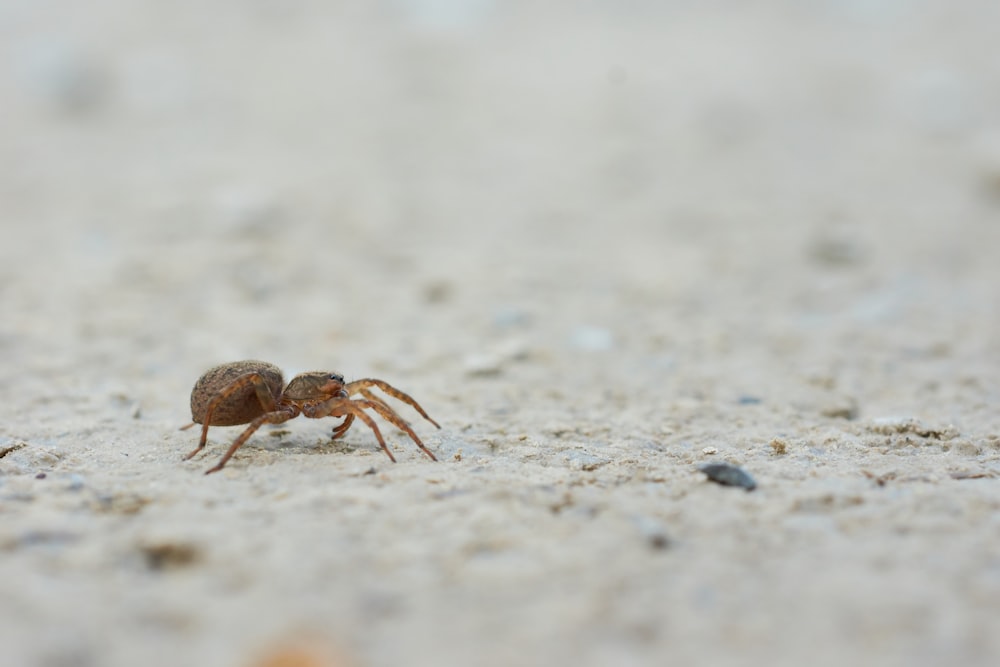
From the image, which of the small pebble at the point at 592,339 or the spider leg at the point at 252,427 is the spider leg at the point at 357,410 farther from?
the small pebble at the point at 592,339

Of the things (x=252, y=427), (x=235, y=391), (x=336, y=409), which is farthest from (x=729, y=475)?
(x=235, y=391)

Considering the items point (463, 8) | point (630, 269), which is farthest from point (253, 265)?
point (463, 8)

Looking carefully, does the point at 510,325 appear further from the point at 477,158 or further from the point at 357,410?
the point at 477,158

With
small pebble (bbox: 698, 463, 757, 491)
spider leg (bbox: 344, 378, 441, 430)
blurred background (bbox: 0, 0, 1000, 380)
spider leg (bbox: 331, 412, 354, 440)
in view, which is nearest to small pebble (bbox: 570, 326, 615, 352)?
blurred background (bbox: 0, 0, 1000, 380)

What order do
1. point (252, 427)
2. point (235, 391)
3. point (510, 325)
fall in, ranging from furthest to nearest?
1. point (510, 325)
2. point (235, 391)
3. point (252, 427)

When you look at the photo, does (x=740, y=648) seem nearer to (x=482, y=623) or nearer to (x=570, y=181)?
(x=482, y=623)

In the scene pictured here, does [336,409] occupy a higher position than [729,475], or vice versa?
[336,409]

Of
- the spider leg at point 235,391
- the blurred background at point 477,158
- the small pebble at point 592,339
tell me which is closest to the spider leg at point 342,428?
the spider leg at point 235,391
